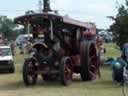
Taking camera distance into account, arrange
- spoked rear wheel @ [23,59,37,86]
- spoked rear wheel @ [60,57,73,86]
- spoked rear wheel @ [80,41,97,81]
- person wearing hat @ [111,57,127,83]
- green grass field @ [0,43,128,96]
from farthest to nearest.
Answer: spoked rear wheel @ [80,41,97,81] → spoked rear wheel @ [23,59,37,86] → spoked rear wheel @ [60,57,73,86] → person wearing hat @ [111,57,127,83] → green grass field @ [0,43,128,96]

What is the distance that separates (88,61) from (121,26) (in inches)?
403

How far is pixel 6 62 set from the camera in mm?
30391

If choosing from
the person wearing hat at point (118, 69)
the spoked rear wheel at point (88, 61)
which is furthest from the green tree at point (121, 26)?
the person wearing hat at point (118, 69)

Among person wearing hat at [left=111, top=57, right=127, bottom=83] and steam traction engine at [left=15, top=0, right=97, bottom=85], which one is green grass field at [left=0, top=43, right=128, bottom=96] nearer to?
person wearing hat at [left=111, top=57, right=127, bottom=83]

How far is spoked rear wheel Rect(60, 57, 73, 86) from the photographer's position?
67.3ft

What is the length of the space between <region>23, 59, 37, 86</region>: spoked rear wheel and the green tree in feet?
37.2

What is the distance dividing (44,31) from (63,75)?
2007 mm

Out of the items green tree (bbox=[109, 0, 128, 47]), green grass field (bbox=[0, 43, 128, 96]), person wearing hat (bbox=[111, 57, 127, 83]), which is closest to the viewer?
green grass field (bbox=[0, 43, 128, 96])

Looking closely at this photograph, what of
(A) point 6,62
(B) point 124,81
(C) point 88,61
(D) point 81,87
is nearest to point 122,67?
(B) point 124,81

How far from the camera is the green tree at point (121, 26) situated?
32.1 meters

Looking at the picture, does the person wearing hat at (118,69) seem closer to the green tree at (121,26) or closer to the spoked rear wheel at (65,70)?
the spoked rear wheel at (65,70)

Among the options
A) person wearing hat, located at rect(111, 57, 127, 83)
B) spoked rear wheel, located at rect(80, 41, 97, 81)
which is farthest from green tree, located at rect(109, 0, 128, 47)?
person wearing hat, located at rect(111, 57, 127, 83)

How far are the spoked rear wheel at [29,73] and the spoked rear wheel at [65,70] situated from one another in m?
1.39

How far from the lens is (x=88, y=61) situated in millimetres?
22500
